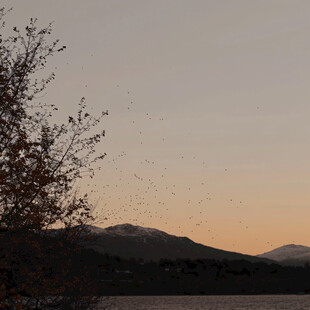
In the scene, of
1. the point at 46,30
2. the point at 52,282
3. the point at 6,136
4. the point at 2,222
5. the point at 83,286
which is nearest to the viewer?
the point at 6,136

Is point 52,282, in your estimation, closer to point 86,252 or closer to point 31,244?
point 31,244

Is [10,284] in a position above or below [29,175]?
below

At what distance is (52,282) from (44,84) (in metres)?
10.4

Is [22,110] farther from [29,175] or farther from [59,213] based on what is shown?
[59,213]

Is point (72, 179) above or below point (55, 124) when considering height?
below

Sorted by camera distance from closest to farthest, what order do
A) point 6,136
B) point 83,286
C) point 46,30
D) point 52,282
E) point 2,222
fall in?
point 6,136, point 2,222, point 46,30, point 52,282, point 83,286

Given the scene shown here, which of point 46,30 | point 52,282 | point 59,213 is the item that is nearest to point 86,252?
point 52,282

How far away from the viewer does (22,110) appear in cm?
2689

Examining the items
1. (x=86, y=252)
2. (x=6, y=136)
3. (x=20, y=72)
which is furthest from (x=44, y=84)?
(x=86, y=252)

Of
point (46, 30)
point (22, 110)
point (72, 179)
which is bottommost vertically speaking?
point (72, 179)

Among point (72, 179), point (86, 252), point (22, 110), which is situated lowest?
point (86, 252)

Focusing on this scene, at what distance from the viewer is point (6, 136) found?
24.9 metres

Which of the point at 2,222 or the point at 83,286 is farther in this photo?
the point at 83,286

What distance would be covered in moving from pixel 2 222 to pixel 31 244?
2147 millimetres
